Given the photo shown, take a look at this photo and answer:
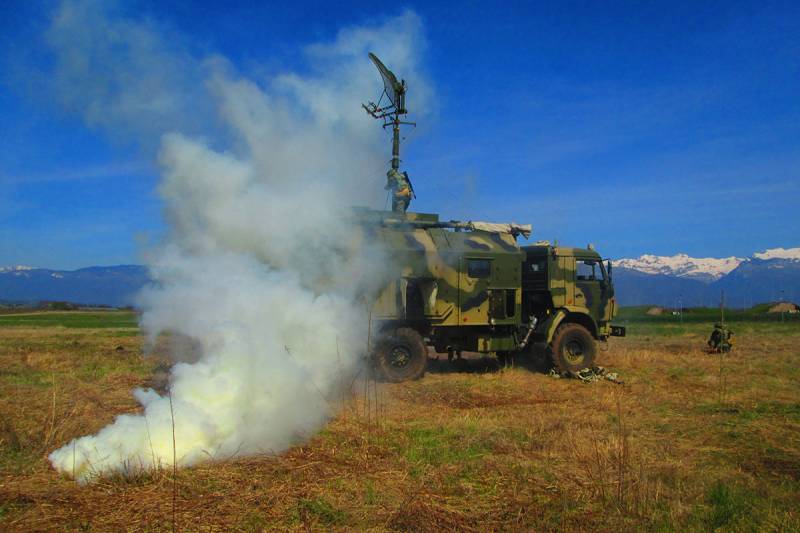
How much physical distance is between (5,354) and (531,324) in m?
15.9

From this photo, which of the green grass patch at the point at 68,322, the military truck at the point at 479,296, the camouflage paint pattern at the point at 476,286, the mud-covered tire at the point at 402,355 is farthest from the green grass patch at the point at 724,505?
the green grass patch at the point at 68,322

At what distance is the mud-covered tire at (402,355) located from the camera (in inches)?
518

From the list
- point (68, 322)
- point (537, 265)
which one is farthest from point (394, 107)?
point (68, 322)

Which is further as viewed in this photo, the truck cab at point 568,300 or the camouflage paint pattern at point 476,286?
the truck cab at point 568,300

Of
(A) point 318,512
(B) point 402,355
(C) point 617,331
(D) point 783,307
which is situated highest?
(D) point 783,307

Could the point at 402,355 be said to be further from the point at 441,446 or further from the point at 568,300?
the point at 441,446

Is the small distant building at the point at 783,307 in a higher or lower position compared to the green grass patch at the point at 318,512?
higher

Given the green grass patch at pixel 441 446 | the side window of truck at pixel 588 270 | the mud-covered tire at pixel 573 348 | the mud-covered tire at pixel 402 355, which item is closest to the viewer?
A: the green grass patch at pixel 441 446

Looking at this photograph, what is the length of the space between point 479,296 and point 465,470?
8220 millimetres

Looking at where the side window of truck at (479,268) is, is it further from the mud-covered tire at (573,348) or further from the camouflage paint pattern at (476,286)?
the mud-covered tire at (573,348)

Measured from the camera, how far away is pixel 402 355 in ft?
43.9

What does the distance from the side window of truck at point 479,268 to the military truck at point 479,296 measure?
0.08 feet

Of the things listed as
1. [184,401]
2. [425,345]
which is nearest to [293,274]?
[184,401]

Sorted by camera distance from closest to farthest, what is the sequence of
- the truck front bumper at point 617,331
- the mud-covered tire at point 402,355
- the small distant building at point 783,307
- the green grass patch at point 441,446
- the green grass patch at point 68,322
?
the green grass patch at point 441,446 < the mud-covered tire at point 402,355 < the truck front bumper at point 617,331 < the green grass patch at point 68,322 < the small distant building at point 783,307
